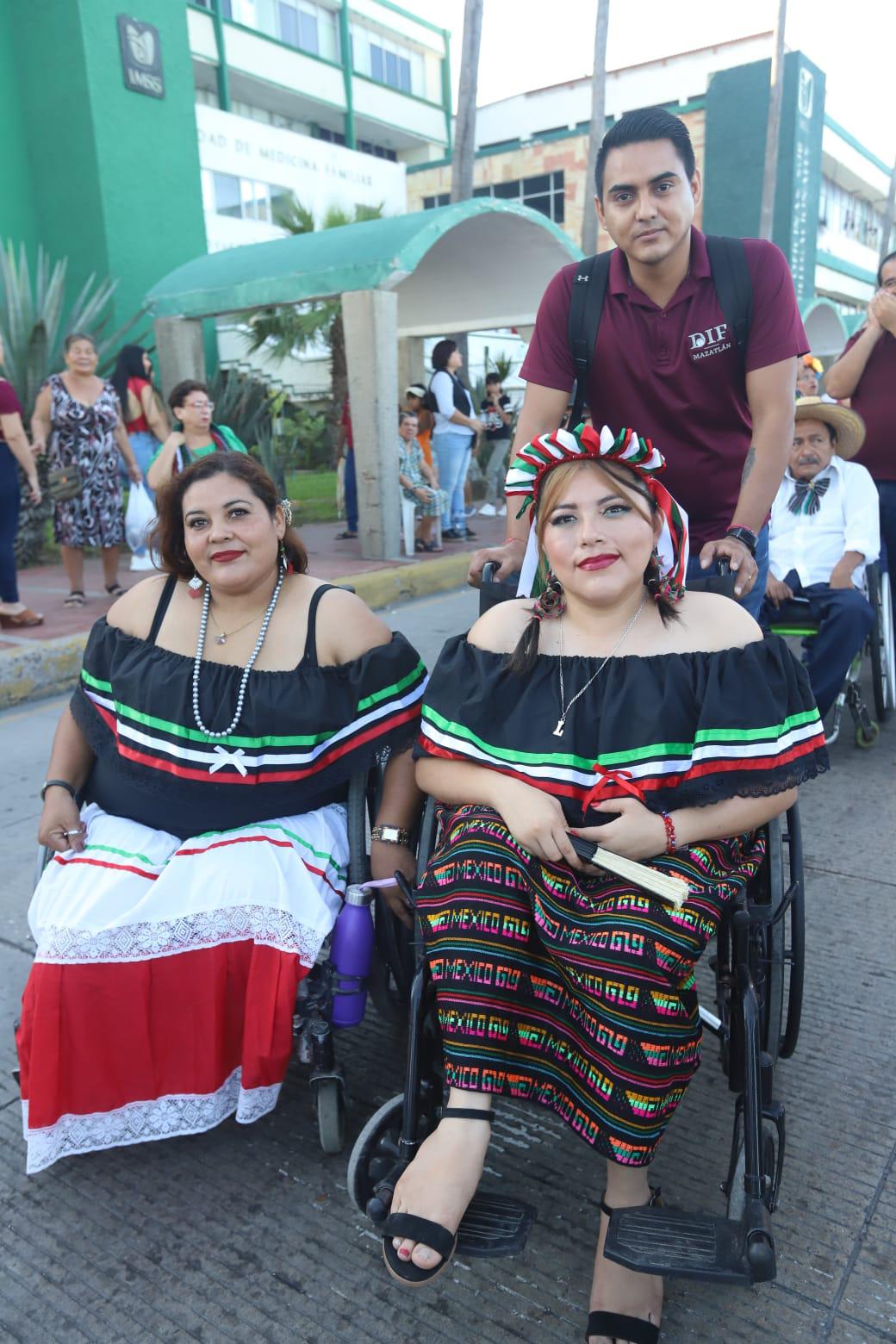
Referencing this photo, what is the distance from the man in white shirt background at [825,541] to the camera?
406cm

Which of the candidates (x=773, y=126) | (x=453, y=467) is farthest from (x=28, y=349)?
(x=773, y=126)

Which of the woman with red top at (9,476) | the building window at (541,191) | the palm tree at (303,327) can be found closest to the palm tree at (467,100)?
the palm tree at (303,327)

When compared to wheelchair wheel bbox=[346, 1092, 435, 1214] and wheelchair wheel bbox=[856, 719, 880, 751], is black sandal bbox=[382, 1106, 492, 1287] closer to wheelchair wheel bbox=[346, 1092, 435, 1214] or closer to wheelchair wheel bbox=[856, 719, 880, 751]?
wheelchair wheel bbox=[346, 1092, 435, 1214]

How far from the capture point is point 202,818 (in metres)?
2.22

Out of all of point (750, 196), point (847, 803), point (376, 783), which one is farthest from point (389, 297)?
point (750, 196)

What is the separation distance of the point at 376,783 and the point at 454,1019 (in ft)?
2.35

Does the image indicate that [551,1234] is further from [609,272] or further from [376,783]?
[609,272]

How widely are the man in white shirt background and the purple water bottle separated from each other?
259 centimetres

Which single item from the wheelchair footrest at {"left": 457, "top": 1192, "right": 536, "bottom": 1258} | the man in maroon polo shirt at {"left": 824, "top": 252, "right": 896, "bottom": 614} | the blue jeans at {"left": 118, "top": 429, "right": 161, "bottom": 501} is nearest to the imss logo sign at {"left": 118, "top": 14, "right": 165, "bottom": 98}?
the blue jeans at {"left": 118, "top": 429, "right": 161, "bottom": 501}

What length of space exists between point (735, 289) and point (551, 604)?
3.31ft

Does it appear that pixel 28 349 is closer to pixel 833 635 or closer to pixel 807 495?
pixel 807 495

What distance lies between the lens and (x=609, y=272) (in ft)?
8.50

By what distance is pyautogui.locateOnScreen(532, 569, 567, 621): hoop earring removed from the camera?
211 centimetres

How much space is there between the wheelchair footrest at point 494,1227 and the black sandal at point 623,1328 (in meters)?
0.17
